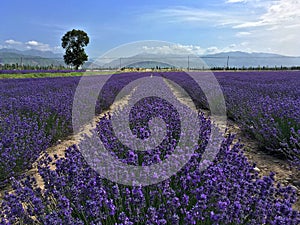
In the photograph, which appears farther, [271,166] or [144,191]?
[271,166]

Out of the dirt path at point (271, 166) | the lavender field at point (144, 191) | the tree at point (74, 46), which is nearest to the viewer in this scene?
the lavender field at point (144, 191)

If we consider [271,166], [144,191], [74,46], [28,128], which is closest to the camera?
[144,191]

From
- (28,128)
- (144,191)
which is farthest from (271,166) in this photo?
(28,128)

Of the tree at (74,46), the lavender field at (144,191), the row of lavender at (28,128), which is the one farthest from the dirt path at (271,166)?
the tree at (74,46)

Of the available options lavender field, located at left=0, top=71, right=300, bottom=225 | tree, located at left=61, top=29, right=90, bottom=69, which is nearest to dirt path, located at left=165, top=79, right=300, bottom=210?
lavender field, located at left=0, top=71, right=300, bottom=225

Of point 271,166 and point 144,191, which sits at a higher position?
point 144,191

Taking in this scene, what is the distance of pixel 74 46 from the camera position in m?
34.4

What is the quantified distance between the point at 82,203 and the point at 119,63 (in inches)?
1657

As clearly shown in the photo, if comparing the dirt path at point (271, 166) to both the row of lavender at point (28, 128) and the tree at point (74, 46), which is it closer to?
the row of lavender at point (28, 128)

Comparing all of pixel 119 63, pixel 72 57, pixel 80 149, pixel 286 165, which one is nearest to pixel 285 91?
pixel 286 165

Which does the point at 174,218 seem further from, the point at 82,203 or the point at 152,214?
the point at 82,203

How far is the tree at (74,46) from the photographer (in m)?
33.9

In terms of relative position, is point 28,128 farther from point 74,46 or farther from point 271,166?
point 74,46

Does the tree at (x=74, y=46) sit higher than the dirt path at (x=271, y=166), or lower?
higher
